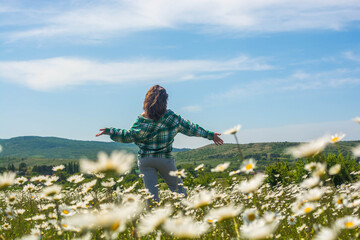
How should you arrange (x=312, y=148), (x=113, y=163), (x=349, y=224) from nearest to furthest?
1. (x=113, y=163)
2. (x=349, y=224)
3. (x=312, y=148)

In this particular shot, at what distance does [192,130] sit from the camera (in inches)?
254

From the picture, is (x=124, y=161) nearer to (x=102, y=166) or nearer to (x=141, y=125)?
(x=102, y=166)

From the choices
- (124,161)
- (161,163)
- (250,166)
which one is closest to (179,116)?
(161,163)

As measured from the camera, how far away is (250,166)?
2768 millimetres

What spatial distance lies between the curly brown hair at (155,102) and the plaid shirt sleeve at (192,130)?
0.53 m

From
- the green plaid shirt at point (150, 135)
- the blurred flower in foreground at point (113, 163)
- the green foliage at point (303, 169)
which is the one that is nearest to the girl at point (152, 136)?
the green plaid shirt at point (150, 135)

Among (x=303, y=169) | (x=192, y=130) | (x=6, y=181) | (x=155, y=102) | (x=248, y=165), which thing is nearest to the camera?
(x=6, y=181)

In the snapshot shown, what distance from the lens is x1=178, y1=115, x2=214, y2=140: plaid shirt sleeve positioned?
6434mm

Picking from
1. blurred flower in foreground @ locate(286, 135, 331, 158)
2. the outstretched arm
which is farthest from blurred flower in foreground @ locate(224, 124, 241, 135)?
the outstretched arm

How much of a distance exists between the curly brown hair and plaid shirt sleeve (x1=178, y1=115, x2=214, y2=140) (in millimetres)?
530

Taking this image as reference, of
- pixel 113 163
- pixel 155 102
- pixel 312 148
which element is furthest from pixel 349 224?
pixel 155 102

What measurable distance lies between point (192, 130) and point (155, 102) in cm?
98

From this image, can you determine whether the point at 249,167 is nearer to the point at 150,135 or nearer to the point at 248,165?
the point at 248,165

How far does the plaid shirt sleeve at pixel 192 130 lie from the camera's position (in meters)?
6.43
